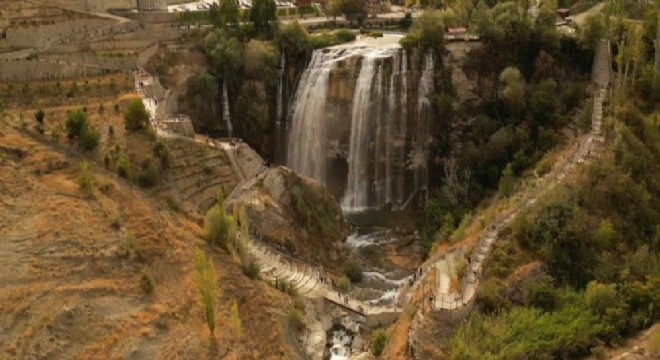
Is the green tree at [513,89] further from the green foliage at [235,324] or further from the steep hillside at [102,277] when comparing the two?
the green foliage at [235,324]

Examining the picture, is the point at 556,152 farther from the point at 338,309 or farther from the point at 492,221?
the point at 338,309

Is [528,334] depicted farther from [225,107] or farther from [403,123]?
[225,107]

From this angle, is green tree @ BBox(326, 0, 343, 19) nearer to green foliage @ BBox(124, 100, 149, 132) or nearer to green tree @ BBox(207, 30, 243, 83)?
green tree @ BBox(207, 30, 243, 83)

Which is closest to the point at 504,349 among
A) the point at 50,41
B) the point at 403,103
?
the point at 403,103

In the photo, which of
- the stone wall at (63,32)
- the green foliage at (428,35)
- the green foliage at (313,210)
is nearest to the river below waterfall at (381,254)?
the green foliage at (313,210)

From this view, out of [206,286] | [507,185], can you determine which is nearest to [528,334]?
[206,286]

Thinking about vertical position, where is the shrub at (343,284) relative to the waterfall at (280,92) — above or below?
below

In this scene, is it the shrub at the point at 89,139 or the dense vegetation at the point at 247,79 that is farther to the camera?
the dense vegetation at the point at 247,79
